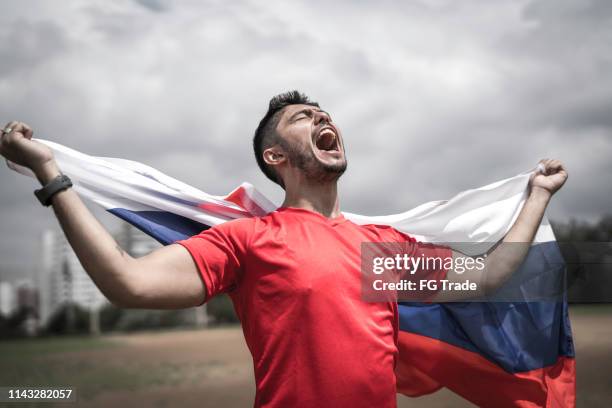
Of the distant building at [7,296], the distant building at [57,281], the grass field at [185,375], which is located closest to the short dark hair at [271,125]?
the grass field at [185,375]

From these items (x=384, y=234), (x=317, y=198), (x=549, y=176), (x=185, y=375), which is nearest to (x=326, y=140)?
(x=317, y=198)

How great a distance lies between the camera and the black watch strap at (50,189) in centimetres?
184

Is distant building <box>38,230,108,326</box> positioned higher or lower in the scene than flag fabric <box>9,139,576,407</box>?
higher

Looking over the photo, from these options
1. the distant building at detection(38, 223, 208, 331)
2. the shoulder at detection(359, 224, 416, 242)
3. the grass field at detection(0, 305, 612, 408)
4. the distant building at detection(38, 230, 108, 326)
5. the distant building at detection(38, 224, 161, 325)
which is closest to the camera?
the shoulder at detection(359, 224, 416, 242)

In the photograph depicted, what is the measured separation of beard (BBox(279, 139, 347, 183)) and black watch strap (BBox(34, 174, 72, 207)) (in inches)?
46.6

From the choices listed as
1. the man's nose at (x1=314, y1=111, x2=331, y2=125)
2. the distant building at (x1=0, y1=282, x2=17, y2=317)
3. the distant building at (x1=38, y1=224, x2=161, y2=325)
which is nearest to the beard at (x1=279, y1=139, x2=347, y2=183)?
the man's nose at (x1=314, y1=111, x2=331, y2=125)

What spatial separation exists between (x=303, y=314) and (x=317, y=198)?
26.8 inches

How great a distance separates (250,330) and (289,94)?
4.56 feet

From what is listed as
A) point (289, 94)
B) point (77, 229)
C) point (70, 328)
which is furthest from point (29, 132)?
point (70, 328)

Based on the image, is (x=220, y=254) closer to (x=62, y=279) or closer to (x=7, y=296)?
(x=7, y=296)

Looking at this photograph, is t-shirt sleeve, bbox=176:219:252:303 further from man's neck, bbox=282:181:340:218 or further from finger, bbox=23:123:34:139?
finger, bbox=23:123:34:139

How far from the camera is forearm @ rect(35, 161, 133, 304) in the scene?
1828 mm

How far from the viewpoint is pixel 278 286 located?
227cm

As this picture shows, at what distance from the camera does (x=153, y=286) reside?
79.3 inches
